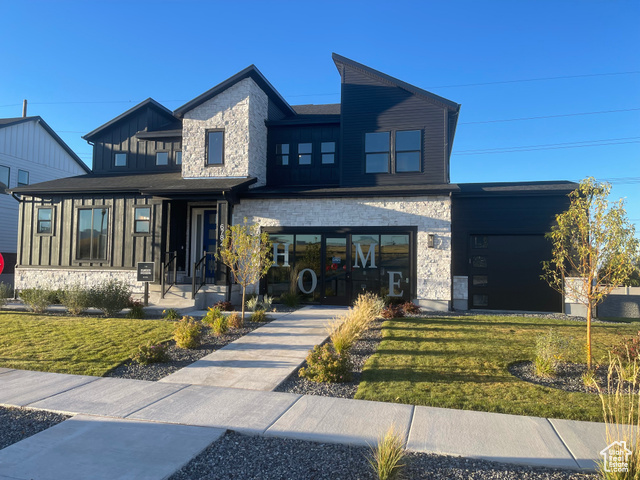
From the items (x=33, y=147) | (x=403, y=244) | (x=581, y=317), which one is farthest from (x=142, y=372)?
(x=33, y=147)

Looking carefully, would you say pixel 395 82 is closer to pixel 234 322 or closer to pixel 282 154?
pixel 282 154

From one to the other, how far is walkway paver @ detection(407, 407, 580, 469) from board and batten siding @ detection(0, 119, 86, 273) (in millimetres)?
25205

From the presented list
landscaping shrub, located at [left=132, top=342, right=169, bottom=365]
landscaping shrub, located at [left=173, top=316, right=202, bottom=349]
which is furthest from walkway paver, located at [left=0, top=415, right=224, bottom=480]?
landscaping shrub, located at [left=173, top=316, right=202, bottom=349]

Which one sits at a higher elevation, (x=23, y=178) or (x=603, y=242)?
(x=23, y=178)

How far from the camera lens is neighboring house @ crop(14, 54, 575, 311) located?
13.1 meters

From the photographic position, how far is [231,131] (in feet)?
47.9

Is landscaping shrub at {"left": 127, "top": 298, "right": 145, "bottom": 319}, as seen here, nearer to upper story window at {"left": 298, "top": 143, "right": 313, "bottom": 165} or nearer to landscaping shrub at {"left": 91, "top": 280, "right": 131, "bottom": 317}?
landscaping shrub at {"left": 91, "top": 280, "right": 131, "bottom": 317}

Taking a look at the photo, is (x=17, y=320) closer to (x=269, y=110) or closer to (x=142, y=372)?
(x=142, y=372)

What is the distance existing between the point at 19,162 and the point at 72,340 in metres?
19.6

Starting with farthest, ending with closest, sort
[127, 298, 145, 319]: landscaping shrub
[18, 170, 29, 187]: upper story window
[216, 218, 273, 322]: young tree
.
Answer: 1. [18, 170, 29, 187]: upper story window
2. [127, 298, 145, 319]: landscaping shrub
3. [216, 218, 273, 322]: young tree

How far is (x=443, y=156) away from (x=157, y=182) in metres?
9.86

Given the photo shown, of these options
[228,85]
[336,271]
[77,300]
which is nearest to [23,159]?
[228,85]

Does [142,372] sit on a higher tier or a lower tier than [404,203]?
lower

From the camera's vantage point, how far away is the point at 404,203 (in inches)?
522
